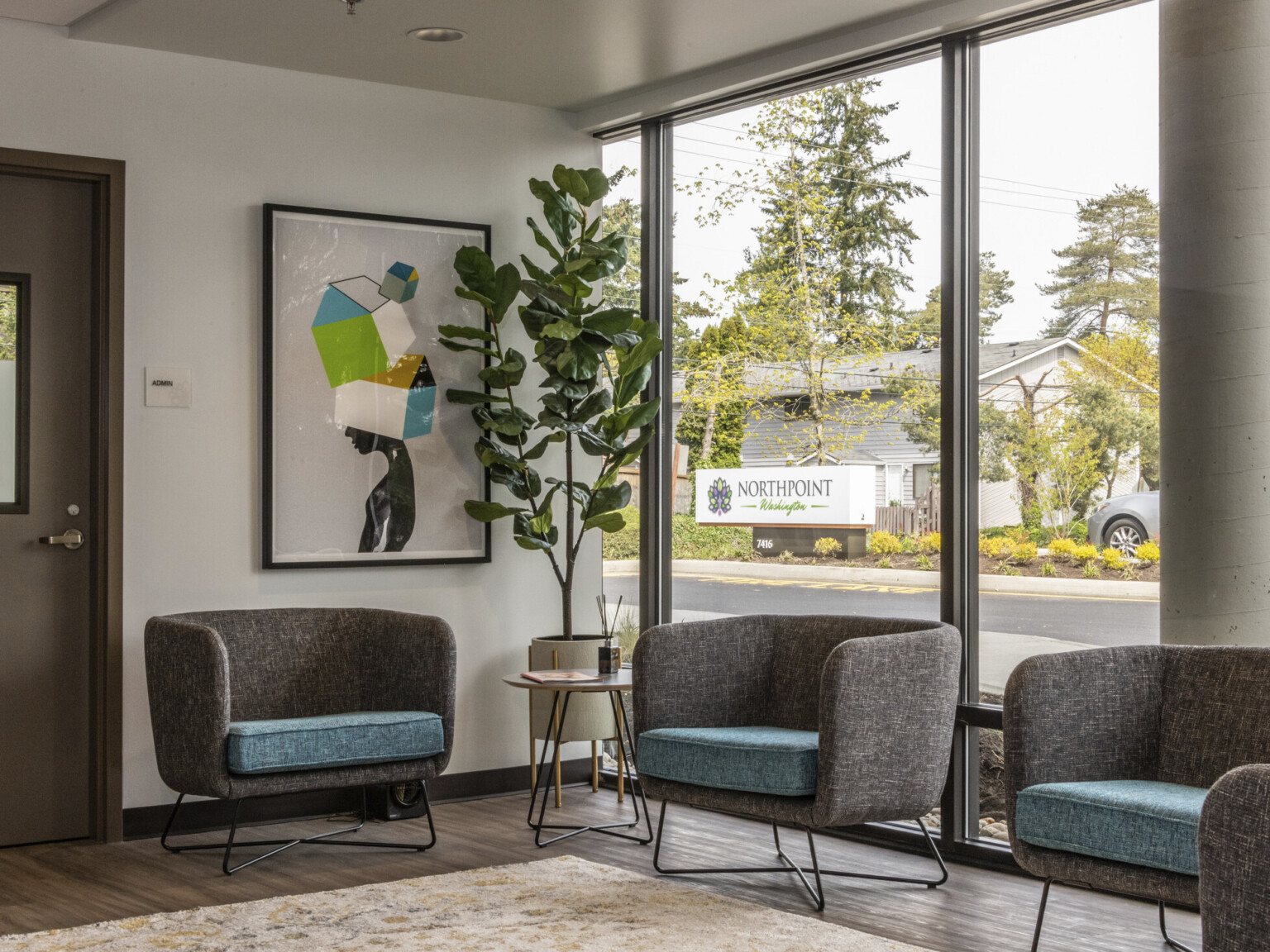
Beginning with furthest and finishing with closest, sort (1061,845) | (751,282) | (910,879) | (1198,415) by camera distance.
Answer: (751,282)
(910,879)
(1198,415)
(1061,845)

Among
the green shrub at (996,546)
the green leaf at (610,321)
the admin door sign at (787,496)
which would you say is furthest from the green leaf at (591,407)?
the green shrub at (996,546)

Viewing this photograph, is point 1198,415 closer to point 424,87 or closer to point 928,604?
point 928,604

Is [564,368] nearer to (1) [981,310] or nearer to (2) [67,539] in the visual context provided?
(1) [981,310]

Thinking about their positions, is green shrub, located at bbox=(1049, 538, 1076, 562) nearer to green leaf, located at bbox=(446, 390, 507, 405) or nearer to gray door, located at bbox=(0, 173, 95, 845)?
green leaf, located at bbox=(446, 390, 507, 405)

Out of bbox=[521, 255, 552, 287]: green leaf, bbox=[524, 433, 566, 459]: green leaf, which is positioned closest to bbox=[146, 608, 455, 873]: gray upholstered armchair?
bbox=[524, 433, 566, 459]: green leaf

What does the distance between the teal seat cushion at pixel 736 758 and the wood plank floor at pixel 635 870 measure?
0.34m

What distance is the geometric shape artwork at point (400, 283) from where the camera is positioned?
514cm

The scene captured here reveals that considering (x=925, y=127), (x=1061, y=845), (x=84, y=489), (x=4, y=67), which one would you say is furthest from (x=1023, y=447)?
(x=4, y=67)

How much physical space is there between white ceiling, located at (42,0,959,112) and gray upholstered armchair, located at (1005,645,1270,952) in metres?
2.19

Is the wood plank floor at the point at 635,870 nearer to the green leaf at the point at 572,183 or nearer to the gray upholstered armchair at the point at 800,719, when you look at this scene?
the gray upholstered armchair at the point at 800,719

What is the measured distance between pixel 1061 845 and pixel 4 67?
3.96 metres

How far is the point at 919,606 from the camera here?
174 inches

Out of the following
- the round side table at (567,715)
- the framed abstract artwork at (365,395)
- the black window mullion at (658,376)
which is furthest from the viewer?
the black window mullion at (658,376)

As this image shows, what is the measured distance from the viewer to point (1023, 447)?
4121 millimetres
